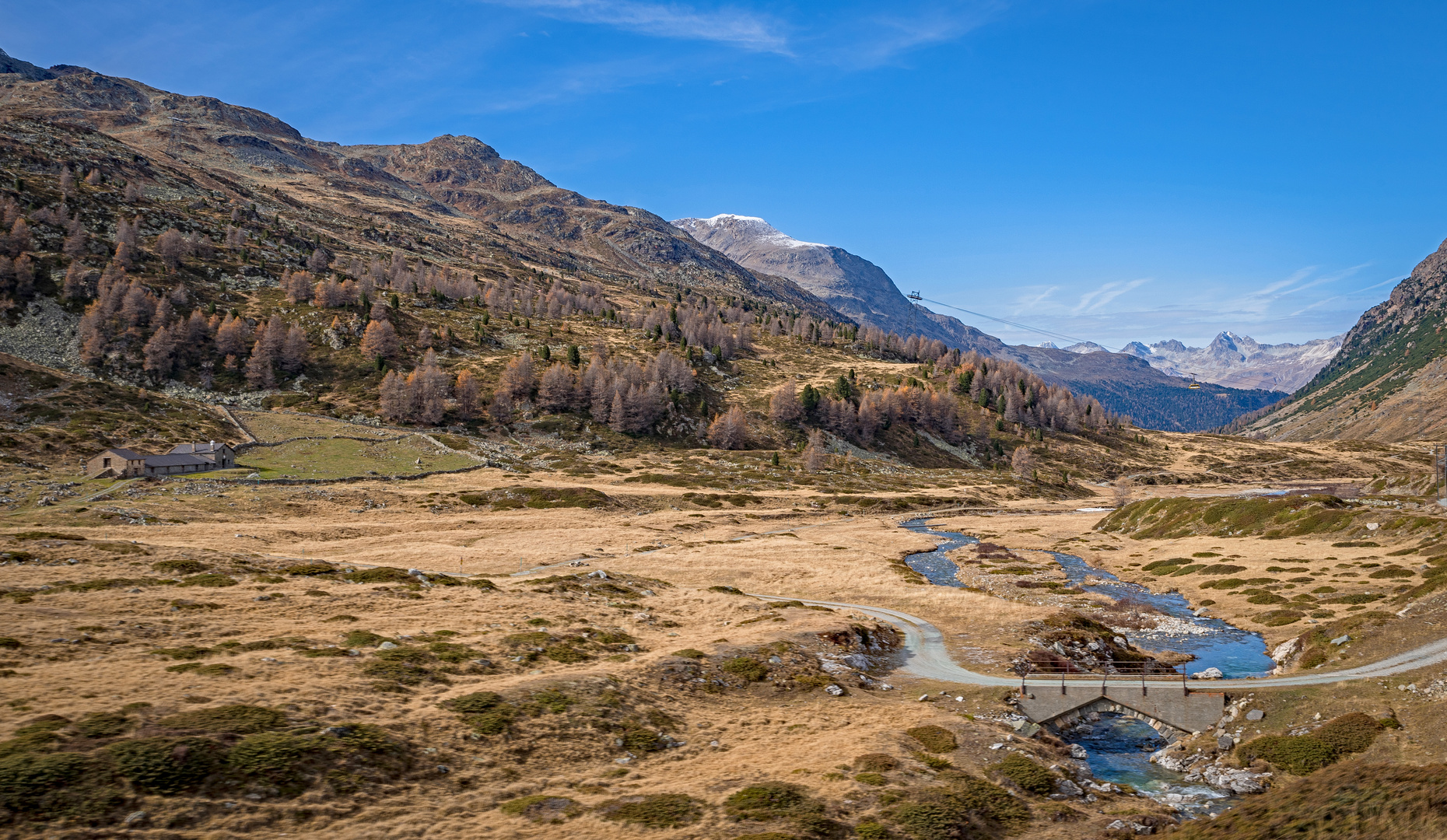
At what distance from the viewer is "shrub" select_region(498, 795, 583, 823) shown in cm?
2345

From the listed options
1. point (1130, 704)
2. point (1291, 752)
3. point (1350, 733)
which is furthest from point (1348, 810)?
point (1130, 704)

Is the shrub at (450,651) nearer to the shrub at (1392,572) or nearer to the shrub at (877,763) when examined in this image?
the shrub at (877,763)

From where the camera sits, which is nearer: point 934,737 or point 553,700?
point 934,737

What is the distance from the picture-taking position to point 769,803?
24938 millimetres

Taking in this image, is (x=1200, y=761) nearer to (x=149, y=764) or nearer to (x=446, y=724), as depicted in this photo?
(x=446, y=724)

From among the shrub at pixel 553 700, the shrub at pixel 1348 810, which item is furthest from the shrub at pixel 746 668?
the shrub at pixel 1348 810

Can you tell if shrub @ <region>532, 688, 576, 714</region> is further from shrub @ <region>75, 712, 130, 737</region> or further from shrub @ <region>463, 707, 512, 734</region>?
shrub @ <region>75, 712, 130, 737</region>

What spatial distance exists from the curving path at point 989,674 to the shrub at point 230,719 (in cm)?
3473

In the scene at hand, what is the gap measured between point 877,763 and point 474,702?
18307 mm

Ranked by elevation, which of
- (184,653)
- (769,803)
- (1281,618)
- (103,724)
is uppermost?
(103,724)

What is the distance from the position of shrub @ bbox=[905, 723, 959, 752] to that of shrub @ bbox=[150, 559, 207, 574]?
50.9 meters

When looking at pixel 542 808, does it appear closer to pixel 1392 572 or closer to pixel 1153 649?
pixel 1153 649

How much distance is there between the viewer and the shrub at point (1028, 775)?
92.5ft

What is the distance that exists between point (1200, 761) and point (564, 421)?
168 metres
